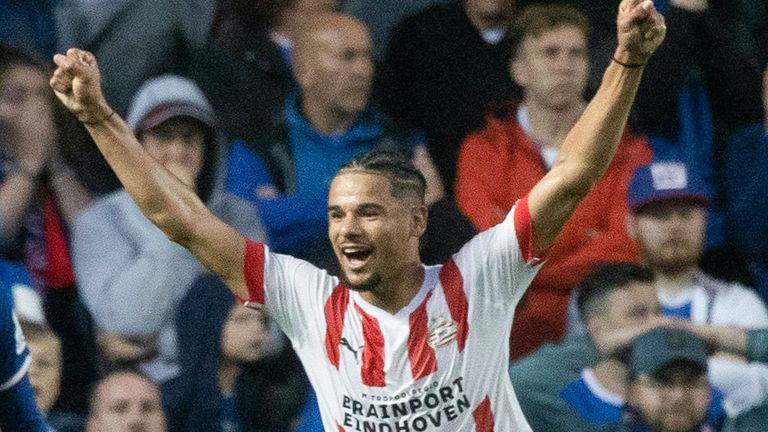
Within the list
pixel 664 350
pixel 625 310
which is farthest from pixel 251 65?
pixel 664 350

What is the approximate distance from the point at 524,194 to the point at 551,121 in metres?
0.38

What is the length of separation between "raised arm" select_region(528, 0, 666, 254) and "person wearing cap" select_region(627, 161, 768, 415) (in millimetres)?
2306

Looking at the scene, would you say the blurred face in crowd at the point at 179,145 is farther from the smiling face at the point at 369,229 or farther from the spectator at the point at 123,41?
the smiling face at the point at 369,229

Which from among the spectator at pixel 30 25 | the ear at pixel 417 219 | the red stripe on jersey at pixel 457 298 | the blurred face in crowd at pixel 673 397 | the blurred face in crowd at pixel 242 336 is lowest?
the blurred face in crowd at pixel 673 397

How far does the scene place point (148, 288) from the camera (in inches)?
268

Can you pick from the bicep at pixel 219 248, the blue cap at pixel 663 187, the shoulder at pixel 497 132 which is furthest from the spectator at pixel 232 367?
the bicep at pixel 219 248

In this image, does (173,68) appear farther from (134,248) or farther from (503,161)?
(503,161)

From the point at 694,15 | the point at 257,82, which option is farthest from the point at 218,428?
the point at 694,15

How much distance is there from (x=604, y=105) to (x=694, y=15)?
9.59 feet

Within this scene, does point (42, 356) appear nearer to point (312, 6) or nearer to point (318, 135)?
point (318, 135)

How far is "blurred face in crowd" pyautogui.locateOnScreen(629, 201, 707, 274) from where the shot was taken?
272 inches

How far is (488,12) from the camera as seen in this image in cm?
723

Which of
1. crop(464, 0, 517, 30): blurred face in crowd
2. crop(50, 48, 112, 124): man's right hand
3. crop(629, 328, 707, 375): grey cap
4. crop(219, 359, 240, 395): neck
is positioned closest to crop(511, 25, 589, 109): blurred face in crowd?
crop(464, 0, 517, 30): blurred face in crowd

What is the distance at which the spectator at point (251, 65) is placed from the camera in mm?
7090
